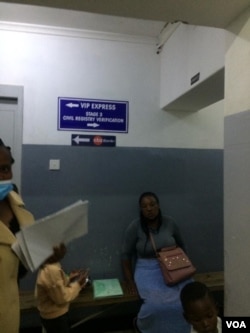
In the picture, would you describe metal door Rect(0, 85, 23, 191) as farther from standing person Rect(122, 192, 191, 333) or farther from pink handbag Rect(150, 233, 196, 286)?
pink handbag Rect(150, 233, 196, 286)

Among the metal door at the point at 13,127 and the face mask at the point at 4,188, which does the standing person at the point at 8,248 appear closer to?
the face mask at the point at 4,188

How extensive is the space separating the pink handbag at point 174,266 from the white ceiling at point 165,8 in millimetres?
1794

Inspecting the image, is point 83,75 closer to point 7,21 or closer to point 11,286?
point 7,21

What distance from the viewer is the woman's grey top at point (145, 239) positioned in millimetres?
2631

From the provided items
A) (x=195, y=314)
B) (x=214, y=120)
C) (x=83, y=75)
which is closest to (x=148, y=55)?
(x=83, y=75)

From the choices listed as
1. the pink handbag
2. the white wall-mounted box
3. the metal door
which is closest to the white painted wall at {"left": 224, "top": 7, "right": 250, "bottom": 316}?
A: the white wall-mounted box

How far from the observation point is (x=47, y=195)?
8.89 feet

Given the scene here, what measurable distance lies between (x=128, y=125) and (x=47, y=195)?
102cm

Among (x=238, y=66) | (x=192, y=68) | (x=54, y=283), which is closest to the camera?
(x=238, y=66)

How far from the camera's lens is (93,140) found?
280cm

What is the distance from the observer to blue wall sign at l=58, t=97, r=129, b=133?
2732 millimetres

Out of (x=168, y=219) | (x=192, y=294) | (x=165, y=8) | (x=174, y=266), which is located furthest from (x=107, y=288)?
(x=165, y=8)

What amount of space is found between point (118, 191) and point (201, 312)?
160 cm

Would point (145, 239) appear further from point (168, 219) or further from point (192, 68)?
point (192, 68)
